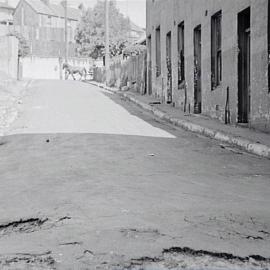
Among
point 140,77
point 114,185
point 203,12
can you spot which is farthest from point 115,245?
point 140,77

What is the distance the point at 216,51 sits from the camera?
1608cm

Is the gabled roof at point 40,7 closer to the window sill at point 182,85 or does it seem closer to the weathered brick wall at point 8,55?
the weathered brick wall at point 8,55

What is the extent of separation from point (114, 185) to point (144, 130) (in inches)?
274

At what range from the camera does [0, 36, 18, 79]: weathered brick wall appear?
3097 cm

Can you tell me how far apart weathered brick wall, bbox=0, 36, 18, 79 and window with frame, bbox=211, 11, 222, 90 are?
56.6ft

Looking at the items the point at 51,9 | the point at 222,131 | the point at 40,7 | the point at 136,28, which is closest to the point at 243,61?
the point at 222,131

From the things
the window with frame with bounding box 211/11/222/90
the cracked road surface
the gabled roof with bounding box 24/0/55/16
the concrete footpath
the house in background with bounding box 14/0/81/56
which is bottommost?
the cracked road surface

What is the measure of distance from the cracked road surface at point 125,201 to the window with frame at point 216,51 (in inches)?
170

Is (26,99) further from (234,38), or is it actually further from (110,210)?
(110,210)

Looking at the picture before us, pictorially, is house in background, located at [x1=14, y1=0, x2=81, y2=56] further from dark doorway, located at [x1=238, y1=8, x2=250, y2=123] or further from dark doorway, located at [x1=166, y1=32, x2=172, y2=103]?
dark doorway, located at [x1=238, y1=8, x2=250, y2=123]

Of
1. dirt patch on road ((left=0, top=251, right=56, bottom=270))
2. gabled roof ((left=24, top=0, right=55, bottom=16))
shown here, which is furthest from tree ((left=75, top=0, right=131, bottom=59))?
dirt patch on road ((left=0, top=251, right=56, bottom=270))

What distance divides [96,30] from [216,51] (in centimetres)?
4438

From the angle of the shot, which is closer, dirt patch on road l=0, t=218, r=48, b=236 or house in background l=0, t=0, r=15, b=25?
dirt patch on road l=0, t=218, r=48, b=236

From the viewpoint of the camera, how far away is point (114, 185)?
22.0 ft
